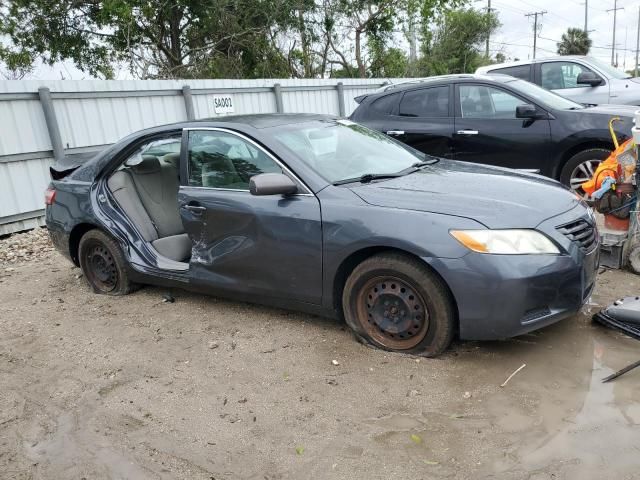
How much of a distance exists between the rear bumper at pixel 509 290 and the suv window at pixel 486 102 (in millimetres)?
4227

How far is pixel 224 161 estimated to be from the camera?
4422 mm

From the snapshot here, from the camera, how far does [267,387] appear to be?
3.51m

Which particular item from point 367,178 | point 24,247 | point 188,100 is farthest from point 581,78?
point 24,247

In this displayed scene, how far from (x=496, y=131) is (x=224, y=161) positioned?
4.04m

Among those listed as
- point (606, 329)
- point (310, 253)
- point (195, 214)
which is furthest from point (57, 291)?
point (606, 329)

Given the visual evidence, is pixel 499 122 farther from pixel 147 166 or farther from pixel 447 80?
pixel 147 166

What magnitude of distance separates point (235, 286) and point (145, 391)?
1.04 meters

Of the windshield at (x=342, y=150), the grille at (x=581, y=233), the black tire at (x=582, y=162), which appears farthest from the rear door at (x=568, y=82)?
the grille at (x=581, y=233)

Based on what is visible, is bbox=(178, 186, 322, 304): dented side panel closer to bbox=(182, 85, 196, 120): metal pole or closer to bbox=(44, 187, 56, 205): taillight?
bbox=(44, 187, 56, 205): taillight

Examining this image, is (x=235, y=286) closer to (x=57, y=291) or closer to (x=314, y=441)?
(x=314, y=441)

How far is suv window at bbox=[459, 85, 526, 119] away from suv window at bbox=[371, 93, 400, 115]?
883 mm

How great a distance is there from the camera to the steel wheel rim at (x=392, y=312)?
3.56m

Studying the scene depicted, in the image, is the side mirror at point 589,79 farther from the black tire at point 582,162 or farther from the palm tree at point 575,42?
the palm tree at point 575,42

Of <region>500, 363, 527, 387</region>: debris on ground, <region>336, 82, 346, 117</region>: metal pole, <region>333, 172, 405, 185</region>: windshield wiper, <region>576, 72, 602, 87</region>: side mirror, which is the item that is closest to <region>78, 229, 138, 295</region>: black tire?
<region>333, 172, 405, 185</region>: windshield wiper
